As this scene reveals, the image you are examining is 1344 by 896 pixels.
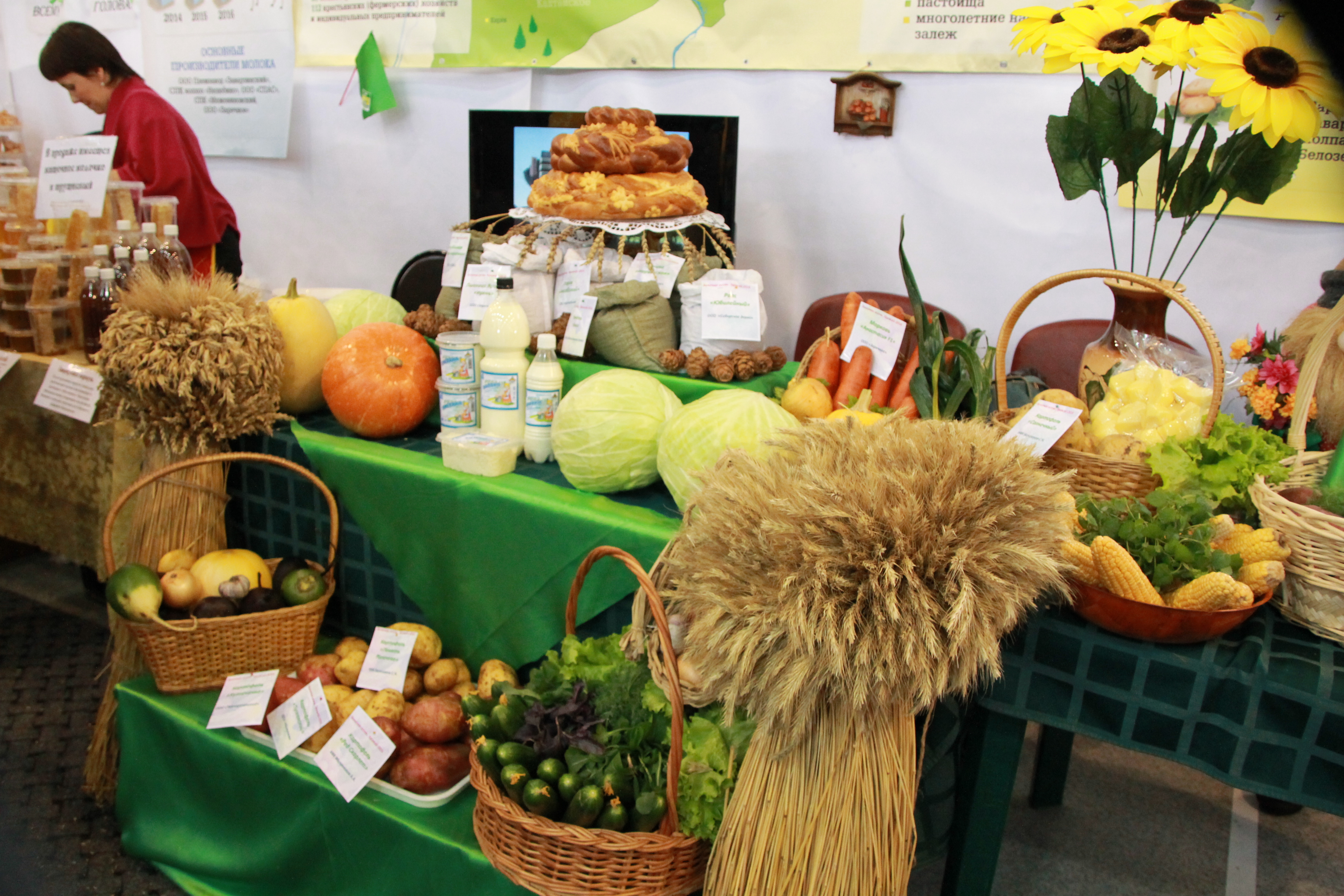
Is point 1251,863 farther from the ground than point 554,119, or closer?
closer

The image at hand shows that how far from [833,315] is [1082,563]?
169 cm

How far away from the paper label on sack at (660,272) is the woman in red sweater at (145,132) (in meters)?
1.87

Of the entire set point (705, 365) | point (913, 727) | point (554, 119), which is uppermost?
point (554, 119)

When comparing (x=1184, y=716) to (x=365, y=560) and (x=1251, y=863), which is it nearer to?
(x=1251, y=863)

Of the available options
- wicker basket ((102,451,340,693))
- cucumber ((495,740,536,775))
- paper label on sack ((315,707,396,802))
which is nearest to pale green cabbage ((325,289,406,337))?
wicker basket ((102,451,340,693))

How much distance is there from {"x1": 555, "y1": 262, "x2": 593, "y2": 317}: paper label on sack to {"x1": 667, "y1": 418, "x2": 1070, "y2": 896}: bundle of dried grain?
1067 millimetres

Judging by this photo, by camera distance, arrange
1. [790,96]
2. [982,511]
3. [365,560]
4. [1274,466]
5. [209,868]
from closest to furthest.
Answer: [982,511] < [1274,466] < [209,868] < [365,560] < [790,96]

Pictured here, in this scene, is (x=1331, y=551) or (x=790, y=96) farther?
(x=790, y=96)

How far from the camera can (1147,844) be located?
Answer: 6.82ft

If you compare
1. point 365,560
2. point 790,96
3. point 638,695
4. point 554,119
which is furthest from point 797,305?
point 638,695

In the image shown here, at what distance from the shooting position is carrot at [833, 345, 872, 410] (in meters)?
1.91

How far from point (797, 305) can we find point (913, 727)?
82.5 inches

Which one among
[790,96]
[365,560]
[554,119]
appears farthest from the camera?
[790,96]

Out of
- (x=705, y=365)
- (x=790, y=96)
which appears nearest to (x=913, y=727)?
(x=705, y=365)
